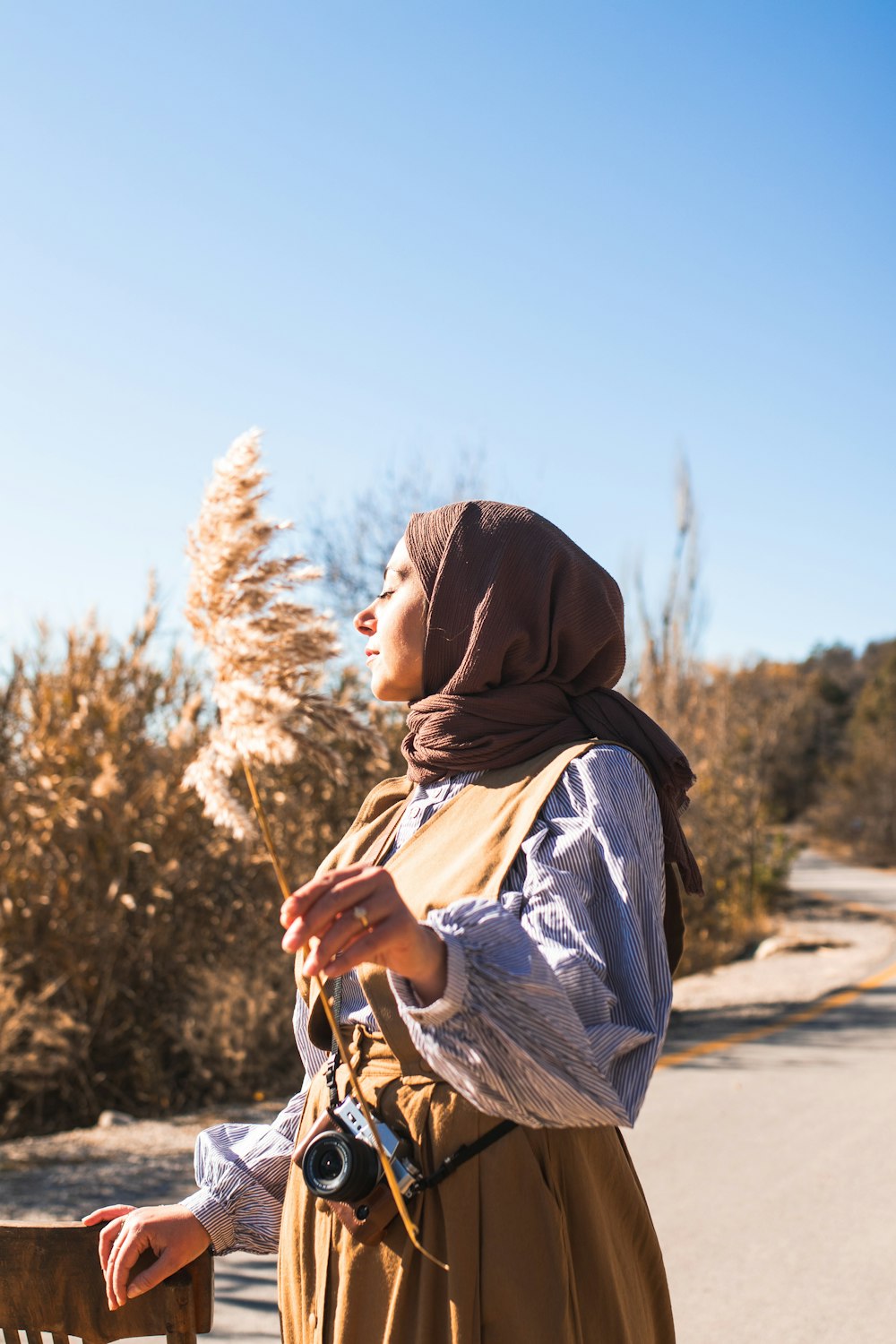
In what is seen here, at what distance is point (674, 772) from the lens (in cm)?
175

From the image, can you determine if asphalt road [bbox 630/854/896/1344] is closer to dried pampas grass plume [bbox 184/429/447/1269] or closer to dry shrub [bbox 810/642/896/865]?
dried pampas grass plume [bbox 184/429/447/1269]

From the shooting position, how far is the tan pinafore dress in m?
1.53

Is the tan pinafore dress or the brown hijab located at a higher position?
the brown hijab

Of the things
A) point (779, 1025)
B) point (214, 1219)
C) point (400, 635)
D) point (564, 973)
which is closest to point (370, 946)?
point (564, 973)

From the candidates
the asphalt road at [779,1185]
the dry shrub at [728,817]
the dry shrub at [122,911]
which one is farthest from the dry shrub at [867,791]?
the dry shrub at [122,911]

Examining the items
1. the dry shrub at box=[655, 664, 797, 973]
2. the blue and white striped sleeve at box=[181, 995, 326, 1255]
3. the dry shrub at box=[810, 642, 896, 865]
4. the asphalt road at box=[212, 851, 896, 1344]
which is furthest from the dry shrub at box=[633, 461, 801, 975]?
the dry shrub at box=[810, 642, 896, 865]

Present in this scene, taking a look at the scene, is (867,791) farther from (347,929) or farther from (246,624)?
(347,929)

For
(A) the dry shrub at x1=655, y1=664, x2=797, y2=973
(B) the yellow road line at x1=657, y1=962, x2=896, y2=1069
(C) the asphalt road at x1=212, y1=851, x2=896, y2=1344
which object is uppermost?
(A) the dry shrub at x1=655, y1=664, x2=797, y2=973

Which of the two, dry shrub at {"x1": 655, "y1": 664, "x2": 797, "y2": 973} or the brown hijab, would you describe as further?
dry shrub at {"x1": 655, "y1": 664, "x2": 797, "y2": 973}

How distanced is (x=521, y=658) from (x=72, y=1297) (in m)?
1.04

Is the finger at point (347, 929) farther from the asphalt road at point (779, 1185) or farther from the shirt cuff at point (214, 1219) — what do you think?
the asphalt road at point (779, 1185)

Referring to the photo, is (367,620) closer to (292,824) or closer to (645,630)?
(292,824)

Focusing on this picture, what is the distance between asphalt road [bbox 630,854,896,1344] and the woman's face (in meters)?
3.15

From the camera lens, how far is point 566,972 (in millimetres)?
1425
